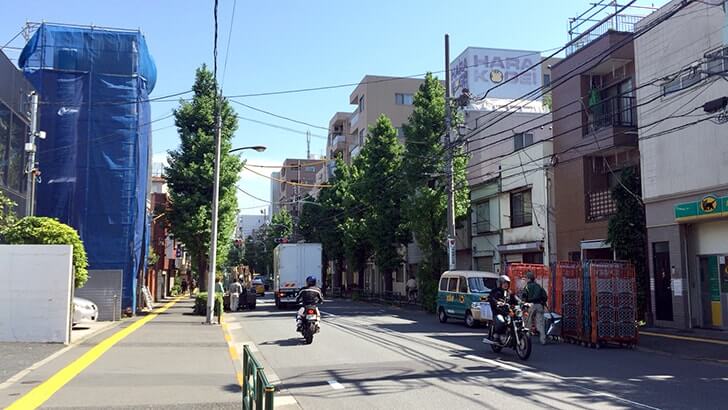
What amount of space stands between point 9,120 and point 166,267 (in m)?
31.4

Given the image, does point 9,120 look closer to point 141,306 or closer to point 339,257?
point 141,306

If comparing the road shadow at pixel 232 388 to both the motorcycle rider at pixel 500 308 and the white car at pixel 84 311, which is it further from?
the white car at pixel 84 311

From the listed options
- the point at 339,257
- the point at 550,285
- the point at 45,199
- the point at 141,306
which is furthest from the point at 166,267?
the point at 550,285

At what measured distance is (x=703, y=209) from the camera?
18875 mm

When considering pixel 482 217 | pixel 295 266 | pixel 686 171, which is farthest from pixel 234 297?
pixel 686 171

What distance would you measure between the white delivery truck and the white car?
13.1 m

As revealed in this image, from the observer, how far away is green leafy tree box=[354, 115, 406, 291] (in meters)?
38.5

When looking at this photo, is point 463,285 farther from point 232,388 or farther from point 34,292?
point 232,388

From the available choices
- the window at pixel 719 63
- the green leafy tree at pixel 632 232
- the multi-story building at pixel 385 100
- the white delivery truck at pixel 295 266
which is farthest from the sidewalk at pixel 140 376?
the multi-story building at pixel 385 100

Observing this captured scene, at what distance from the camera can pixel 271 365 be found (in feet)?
40.7

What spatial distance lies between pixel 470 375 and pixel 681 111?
531 inches

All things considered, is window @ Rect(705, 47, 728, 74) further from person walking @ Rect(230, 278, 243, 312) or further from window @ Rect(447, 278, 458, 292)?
person walking @ Rect(230, 278, 243, 312)

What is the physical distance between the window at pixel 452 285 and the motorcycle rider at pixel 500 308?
28.8ft

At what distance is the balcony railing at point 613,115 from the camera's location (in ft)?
78.6
